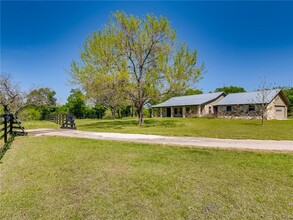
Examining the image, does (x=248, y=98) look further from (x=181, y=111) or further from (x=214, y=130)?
(x=214, y=130)

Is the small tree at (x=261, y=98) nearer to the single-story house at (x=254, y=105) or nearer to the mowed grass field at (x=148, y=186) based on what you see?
the single-story house at (x=254, y=105)

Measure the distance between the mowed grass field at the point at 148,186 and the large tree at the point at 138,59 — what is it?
1149 centimetres

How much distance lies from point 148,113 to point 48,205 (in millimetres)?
47108

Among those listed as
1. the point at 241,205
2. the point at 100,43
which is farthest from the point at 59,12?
the point at 241,205

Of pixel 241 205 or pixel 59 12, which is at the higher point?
pixel 59 12

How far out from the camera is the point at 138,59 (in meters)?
18.7

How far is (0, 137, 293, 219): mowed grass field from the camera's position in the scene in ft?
10.3

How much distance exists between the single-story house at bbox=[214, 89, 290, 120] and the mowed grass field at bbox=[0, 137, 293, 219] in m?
25.2

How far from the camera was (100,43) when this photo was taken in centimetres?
1750

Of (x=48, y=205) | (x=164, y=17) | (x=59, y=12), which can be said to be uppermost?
(x=164, y=17)

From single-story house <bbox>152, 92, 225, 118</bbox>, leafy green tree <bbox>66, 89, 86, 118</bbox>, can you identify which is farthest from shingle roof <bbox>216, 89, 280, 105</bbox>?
leafy green tree <bbox>66, 89, 86, 118</bbox>

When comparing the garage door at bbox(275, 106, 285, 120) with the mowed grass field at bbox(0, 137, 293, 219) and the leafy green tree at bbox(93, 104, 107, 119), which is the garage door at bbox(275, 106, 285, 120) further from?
the leafy green tree at bbox(93, 104, 107, 119)

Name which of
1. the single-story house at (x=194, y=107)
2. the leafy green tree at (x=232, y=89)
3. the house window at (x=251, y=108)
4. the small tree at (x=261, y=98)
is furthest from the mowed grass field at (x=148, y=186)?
the leafy green tree at (x=232, y=89)

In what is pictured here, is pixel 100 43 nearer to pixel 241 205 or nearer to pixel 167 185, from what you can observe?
pixel 167 185
